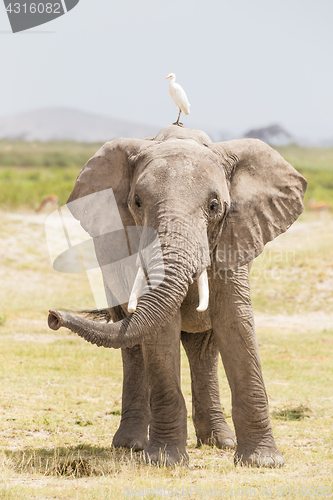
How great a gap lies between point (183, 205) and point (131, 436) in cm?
278

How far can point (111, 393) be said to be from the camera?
941cm

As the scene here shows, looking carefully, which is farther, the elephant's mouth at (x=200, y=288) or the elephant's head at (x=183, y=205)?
the elephant's mouth at (x=200, y=288)

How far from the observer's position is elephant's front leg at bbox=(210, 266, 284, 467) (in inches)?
234

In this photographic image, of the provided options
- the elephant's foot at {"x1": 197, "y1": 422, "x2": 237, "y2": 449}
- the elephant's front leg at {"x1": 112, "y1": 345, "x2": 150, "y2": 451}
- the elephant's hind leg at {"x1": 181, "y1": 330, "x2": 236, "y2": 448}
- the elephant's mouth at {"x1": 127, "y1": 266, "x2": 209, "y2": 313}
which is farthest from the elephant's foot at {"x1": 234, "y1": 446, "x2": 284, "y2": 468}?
the elephant's mouth at {"x1": 127, "y1": 266, "x2": 209, "y2": 313}

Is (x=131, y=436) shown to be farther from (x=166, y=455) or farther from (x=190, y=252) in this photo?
(x=190, y=252)

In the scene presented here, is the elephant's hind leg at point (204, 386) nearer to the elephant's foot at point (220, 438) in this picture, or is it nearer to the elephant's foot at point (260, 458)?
the elephant's foot at point (220, 438)

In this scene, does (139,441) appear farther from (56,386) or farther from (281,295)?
(281,295)

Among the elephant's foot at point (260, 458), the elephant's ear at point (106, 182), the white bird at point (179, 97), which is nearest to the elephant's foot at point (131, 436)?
the elephant's foot at point (260, 458)

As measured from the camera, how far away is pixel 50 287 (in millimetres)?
19562

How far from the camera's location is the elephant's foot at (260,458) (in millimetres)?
6016

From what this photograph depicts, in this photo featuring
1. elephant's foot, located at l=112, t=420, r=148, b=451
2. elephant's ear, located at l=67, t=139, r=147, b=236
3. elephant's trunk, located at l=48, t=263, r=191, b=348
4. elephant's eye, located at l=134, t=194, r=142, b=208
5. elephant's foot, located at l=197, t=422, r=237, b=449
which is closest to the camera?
elephant's trunk, located at l=48, t=263, r=191, b=348

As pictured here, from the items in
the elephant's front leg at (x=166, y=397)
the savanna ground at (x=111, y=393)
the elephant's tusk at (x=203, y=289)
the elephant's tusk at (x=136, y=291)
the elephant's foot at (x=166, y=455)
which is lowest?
the savanna ground at (x=111, y=393)

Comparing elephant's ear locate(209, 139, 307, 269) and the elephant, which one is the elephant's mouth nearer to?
the elephant

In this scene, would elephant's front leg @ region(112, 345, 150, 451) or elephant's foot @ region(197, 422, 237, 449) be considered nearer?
elephant's front leg @ region(112, 345, 150, 451)
